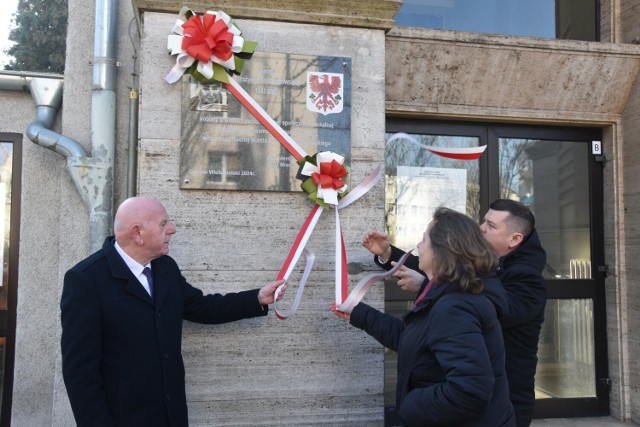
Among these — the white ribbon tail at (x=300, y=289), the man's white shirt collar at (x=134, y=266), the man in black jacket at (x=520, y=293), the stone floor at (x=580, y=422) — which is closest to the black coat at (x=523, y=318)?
the man in black jacket at (x=520, y=293)

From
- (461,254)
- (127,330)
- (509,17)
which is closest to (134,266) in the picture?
(127,330)

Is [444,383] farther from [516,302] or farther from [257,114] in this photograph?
[257,114]

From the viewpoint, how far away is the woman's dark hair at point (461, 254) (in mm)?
2045

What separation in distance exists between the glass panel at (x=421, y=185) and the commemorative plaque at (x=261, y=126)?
1.43m

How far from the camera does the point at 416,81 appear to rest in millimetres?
4289

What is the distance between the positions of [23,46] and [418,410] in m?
3.98

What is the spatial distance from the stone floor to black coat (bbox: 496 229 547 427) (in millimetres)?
2070

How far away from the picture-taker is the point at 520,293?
270 centimetres

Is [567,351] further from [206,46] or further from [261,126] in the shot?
[206,46]

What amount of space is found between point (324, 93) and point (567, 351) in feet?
10.8

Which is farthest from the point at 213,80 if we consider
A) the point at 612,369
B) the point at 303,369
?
the point at 612,369

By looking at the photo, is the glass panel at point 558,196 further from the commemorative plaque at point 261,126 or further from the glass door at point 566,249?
the commemorative plaque at point 261,126

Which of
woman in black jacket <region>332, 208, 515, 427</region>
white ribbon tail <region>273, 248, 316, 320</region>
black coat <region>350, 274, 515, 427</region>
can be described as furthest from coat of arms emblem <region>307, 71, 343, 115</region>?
black coat <region>350, 274, 515, 427</region>

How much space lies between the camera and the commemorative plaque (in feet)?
10.3
